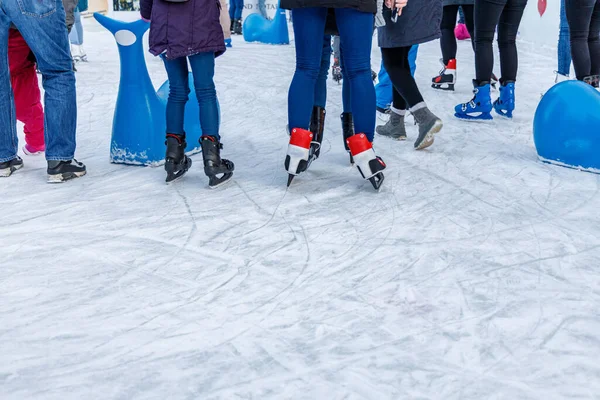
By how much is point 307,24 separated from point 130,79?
939 mm

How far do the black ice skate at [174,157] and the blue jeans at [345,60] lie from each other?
1.53 feet

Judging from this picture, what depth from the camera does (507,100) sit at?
4199mm

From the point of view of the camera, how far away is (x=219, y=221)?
2.41 m

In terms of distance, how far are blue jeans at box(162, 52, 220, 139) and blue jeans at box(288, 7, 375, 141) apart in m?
0.32

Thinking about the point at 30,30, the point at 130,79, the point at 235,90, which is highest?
the point at 30,30

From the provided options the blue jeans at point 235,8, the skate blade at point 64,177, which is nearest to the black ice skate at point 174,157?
the skate blade at point 64,177

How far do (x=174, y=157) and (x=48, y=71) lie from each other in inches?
24.3

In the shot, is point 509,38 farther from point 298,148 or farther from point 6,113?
point 6,113

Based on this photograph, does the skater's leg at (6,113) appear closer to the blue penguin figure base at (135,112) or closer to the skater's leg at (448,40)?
the blue penguin figure base at (135,112)

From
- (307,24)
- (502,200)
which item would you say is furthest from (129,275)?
(502,200)

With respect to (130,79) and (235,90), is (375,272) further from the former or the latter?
(235,90)

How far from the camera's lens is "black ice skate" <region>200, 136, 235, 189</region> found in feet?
9.18

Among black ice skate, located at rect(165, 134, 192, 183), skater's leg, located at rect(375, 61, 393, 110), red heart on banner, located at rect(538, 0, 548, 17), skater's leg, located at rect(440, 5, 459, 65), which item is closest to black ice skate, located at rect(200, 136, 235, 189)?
black ice skate, located at rect(165, 134, 192, 183)

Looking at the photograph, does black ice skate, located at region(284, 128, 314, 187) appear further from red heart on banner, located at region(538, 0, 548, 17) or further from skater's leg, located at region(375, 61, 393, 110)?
red heart on banner, located at region(538, 0, 548, 17)
